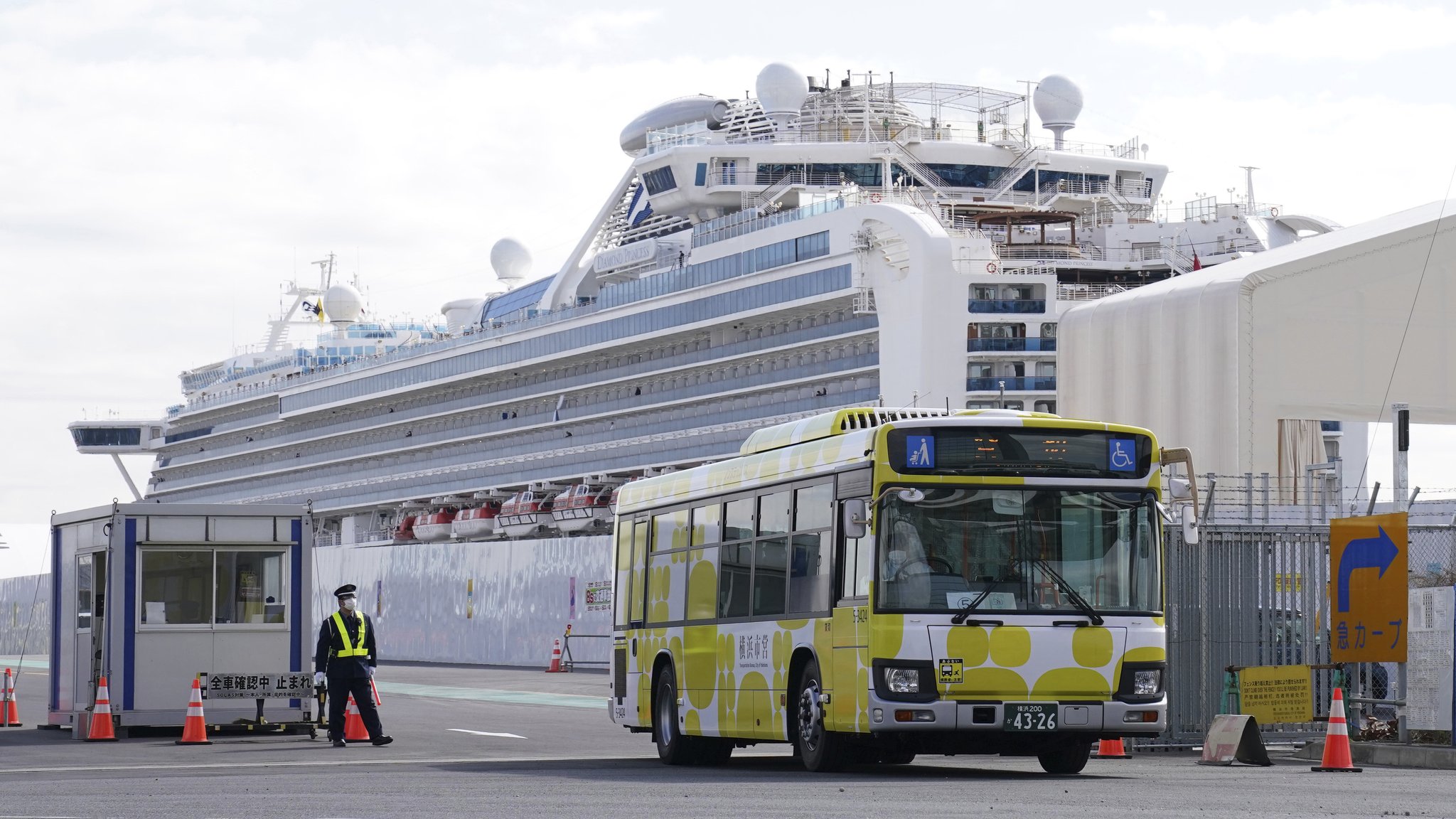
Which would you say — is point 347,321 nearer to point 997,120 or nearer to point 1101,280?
point 997,120

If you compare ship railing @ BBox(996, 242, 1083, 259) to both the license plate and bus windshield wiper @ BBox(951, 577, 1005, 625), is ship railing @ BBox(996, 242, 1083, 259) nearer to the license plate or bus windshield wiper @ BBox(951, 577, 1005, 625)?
bus windshield wiper @ BBox(951, 577, 1005, 625)

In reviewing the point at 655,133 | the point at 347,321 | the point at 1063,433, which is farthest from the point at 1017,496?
the point at 347,321

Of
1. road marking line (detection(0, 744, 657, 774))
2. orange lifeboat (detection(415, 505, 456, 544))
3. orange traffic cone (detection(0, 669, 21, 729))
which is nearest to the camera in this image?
road marking line (detection(0, 744, 657, 774))

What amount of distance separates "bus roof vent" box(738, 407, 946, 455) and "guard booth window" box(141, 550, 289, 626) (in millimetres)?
7541

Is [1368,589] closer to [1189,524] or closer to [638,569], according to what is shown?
[1189,524]

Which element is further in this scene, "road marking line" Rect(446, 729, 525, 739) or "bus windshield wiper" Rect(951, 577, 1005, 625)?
"road marking line" Rect(446, 729, 525, 739)

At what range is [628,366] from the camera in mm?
73062

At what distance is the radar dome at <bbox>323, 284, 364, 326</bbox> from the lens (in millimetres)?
101000

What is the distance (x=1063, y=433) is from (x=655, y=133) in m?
58.1

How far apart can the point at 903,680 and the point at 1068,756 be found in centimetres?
176

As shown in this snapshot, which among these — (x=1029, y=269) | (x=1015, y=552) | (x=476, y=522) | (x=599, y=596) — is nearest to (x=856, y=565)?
(x=1015, y=552)

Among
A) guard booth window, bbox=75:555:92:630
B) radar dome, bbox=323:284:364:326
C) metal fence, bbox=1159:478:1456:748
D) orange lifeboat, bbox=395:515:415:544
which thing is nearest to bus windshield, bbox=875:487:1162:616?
metal fence, bbox=1159:478:1456:748

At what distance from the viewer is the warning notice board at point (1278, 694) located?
18.2 metres

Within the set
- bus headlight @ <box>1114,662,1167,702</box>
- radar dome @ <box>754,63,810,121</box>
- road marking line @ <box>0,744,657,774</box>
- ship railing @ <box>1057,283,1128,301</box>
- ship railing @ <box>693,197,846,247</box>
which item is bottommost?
road marking line @ <box>0,744,657,774</box>
